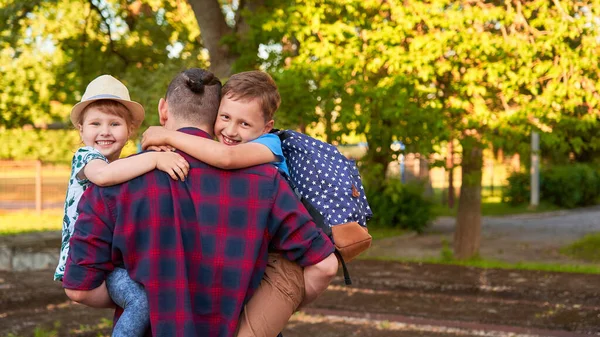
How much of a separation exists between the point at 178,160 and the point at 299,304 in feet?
2.50

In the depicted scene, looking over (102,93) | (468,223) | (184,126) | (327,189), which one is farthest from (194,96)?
(468,223)

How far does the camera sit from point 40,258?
12.8m

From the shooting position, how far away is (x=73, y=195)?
308 cm

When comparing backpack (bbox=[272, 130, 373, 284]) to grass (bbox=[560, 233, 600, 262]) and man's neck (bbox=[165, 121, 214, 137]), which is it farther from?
grass (bbox=[560, 233, 600, 262])

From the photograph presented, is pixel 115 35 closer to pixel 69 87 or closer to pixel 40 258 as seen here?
pixel 69 87

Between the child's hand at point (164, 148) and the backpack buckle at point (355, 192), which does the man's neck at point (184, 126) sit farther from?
the backpack buckle at point (355, 192)

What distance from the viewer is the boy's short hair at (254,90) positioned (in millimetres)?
3041

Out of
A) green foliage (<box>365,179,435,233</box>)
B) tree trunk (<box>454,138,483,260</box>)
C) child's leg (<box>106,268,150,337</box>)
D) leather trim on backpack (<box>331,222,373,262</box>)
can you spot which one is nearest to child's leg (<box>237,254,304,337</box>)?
leather trim on backpack (<box>331,222,373,262</box>)

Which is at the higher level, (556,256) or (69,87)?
(69,87)

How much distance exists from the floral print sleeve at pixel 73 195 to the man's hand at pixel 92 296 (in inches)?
8.0

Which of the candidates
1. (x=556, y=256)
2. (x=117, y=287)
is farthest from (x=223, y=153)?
(x=556, y=256)

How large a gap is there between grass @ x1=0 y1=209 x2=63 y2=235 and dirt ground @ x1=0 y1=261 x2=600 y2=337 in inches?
355

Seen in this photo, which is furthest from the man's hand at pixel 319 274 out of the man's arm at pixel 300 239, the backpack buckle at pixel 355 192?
the backpack buckle at pixel 355 192

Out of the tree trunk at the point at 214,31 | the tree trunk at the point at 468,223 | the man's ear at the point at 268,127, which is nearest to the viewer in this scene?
the man's ear at the point at 268,127
